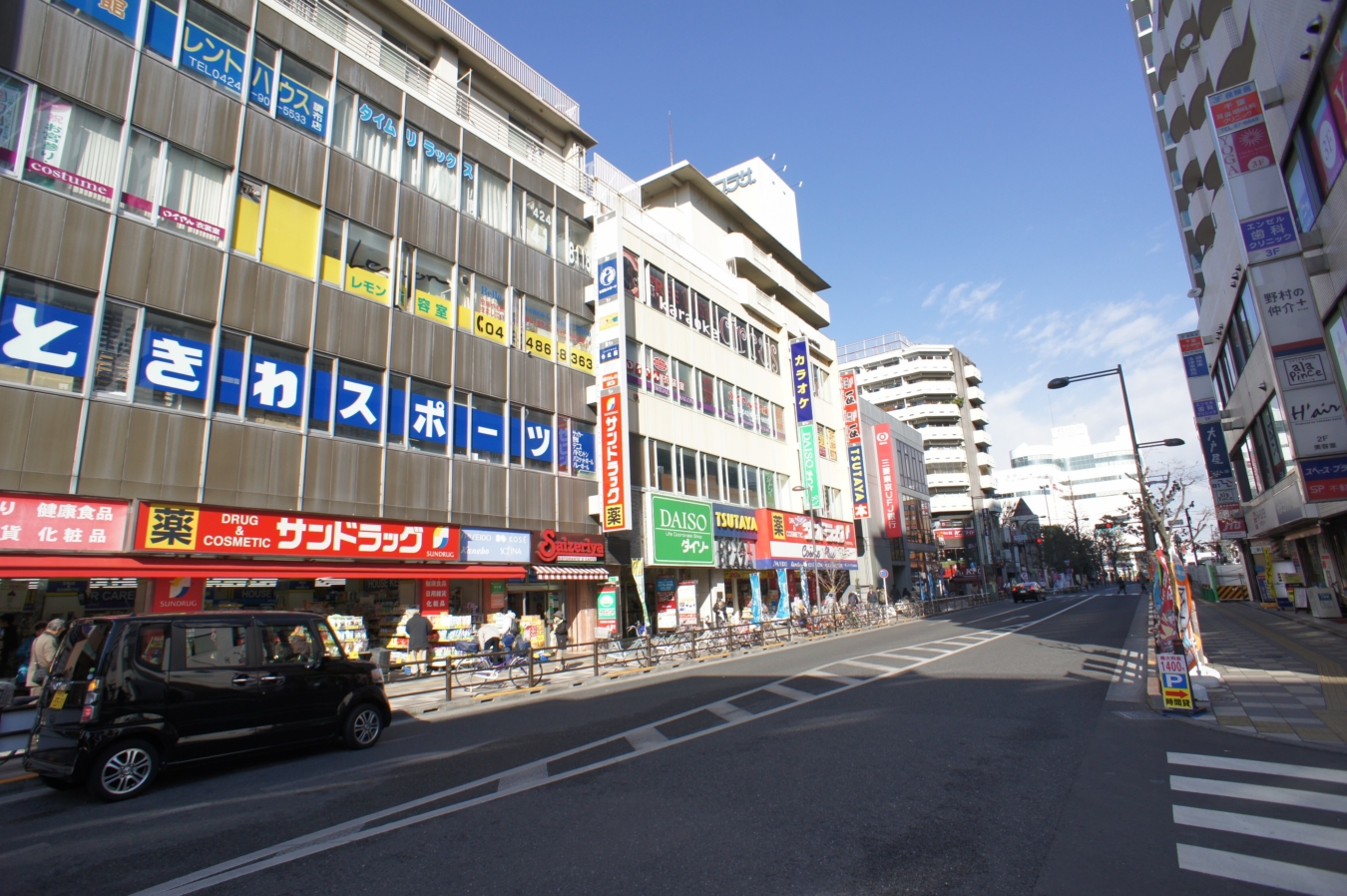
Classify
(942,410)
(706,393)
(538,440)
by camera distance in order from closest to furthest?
(538,440) → (706,393) → (942,410)

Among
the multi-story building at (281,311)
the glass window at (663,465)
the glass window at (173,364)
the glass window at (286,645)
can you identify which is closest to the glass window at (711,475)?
the glass window at (663,465)

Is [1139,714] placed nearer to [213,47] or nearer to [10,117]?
[10,117]

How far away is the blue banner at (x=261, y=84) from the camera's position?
53.6 ft

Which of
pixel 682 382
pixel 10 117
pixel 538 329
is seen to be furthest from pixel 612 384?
pixel 10 117

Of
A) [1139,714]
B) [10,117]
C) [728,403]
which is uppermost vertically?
[10,117]

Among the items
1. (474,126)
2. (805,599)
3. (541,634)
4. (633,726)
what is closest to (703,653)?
(541,634)

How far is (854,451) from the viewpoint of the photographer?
145 feet

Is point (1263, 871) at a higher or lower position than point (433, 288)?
lower

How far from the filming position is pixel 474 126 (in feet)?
74.0

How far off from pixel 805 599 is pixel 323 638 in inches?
1121

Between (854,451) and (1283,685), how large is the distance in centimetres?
3377

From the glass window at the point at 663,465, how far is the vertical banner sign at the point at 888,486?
2744 cm

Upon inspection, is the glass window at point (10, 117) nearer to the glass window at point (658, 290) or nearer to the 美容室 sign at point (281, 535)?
the 美容室 sign at point (281, 535)

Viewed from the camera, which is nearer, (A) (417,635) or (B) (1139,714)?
(B) (1139,714)
